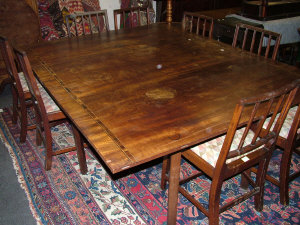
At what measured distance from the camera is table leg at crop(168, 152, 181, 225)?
1.52m

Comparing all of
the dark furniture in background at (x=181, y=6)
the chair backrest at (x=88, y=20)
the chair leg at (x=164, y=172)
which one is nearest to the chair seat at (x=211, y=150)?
the chair leg at (x=164, y=172)

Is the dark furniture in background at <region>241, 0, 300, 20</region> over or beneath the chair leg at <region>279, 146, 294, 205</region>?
over

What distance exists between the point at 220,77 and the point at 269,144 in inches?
20.1

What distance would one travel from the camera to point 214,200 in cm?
153

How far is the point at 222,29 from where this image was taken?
3139mm

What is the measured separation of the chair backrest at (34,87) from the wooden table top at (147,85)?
7 cm

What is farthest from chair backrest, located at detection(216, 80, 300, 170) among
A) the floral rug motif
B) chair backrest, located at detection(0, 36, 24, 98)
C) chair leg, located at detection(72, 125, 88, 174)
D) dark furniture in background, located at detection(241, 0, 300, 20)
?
the floral rug motif

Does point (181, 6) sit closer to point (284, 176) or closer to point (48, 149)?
point (48, 149)

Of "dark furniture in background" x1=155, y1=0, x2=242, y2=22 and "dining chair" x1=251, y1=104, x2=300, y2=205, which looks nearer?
"dining chair" x1=251, y1=104, x2=300, y2=205

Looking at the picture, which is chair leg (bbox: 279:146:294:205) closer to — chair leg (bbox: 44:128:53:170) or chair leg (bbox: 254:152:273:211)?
chair leg (bbox: 254:152:273:211)

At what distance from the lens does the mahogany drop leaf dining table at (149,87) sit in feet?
4.24

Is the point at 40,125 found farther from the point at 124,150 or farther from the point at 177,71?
the point at 124,150

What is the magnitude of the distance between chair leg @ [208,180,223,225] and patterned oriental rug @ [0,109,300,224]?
0.30 metres

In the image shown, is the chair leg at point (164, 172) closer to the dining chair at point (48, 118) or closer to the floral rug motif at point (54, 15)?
the dining chair at point (48, 118)
